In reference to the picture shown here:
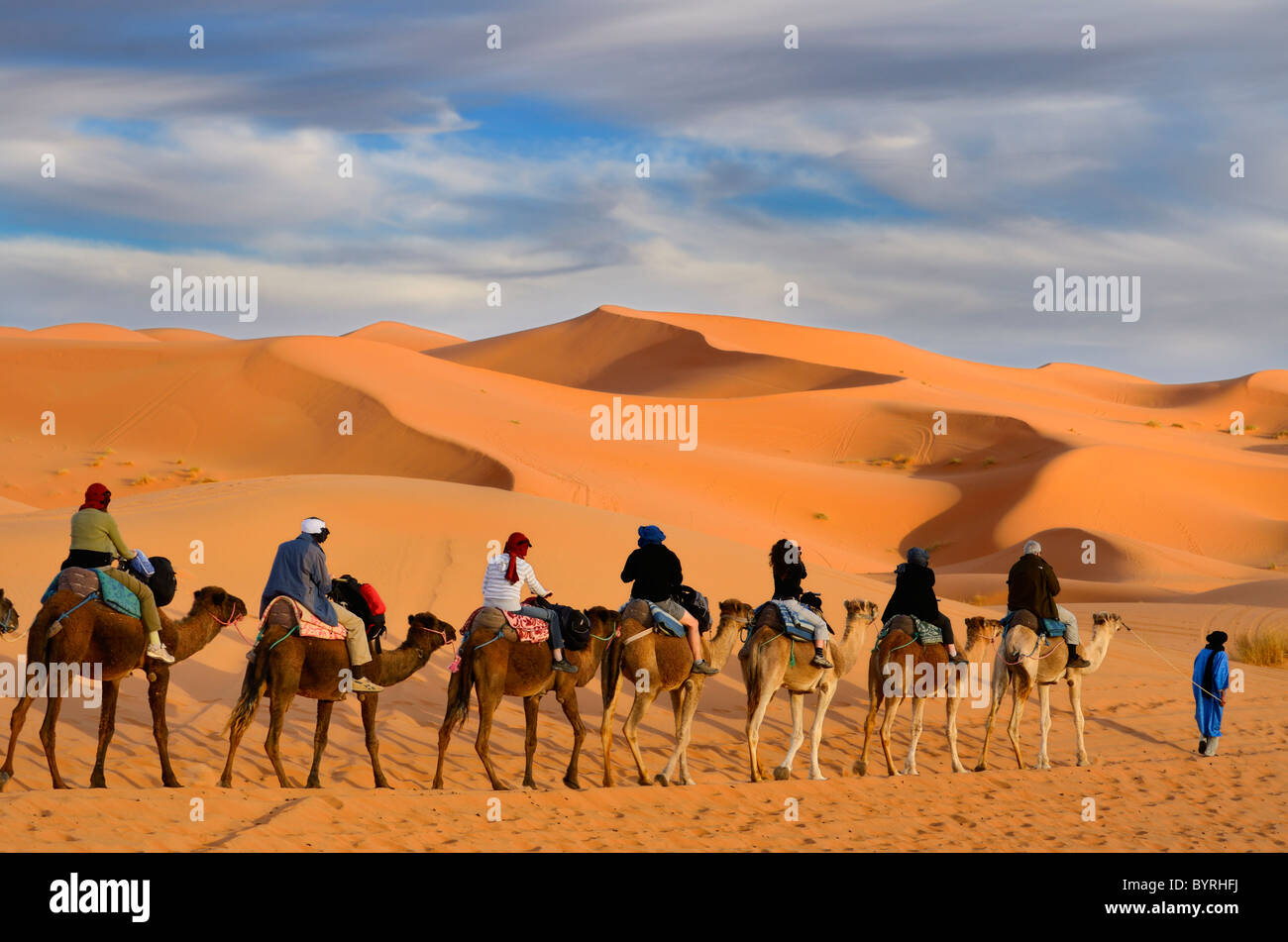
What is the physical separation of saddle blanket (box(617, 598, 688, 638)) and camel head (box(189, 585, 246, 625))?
4032 millimetres

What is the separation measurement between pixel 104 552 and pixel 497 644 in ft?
12.6

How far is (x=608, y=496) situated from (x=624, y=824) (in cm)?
3168

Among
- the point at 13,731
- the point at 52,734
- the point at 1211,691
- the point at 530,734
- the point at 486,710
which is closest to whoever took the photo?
the point at 13,731

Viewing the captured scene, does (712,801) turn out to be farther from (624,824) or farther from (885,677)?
(885,677)

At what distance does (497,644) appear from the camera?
13.6 metres

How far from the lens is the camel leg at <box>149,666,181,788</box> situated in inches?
513

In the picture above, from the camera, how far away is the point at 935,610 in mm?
15797

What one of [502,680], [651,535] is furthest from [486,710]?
[651,535]

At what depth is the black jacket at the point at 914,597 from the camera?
1562 cm

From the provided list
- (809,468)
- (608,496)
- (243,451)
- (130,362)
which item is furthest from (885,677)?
(130,362)

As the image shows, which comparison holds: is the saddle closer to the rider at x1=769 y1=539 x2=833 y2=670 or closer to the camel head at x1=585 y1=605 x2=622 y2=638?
the camel head at x1=585 y1=605 x2=622 y2=638

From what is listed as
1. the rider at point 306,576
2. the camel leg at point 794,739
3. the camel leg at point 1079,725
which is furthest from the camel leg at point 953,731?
the rider at point 306,576

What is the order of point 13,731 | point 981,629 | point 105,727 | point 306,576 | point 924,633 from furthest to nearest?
point 981,629 → point 924,633 → point 105,727 → point 306,576 → point 13,731

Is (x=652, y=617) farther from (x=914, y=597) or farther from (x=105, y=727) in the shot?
(x=105, y=727)
